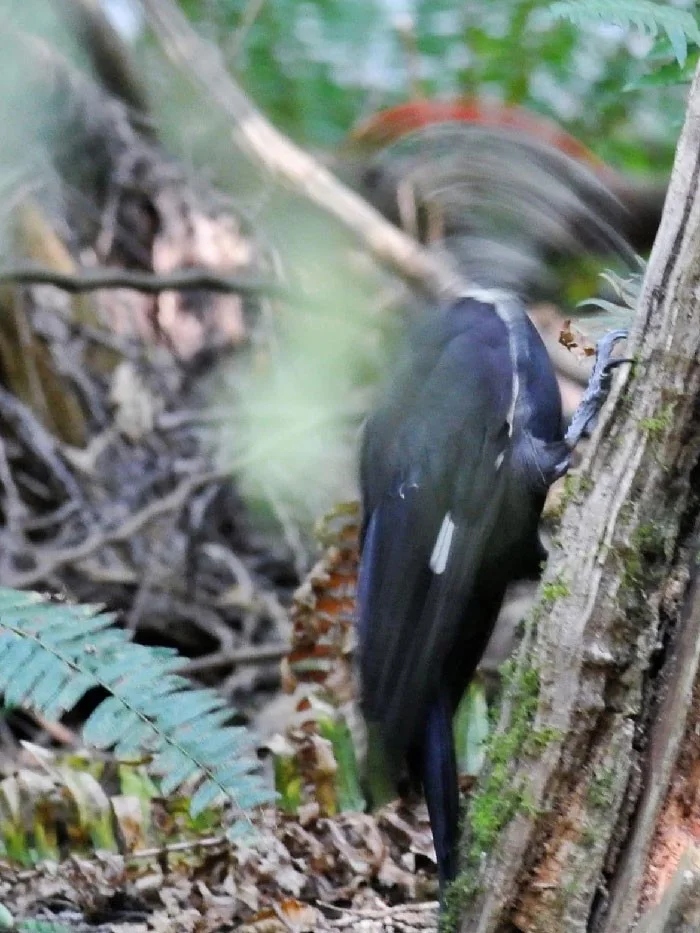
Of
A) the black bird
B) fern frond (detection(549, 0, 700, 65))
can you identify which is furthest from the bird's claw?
fern frond (detection(549, 0, 700, 65))

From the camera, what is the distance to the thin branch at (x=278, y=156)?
8.26 ft

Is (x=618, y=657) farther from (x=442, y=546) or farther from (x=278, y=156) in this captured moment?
(x=278, y=156)

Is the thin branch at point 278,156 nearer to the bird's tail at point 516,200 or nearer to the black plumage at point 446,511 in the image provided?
the bird's tail at point 516,200

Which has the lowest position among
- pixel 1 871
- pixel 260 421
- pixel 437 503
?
pixel 1 871

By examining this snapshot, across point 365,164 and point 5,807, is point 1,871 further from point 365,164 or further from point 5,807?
point 365,164

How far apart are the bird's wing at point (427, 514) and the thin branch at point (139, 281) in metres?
1.07

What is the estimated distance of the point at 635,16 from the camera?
1.42 m

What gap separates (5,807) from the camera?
1.77 meters

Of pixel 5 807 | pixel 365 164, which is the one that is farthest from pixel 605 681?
pixel 365 164

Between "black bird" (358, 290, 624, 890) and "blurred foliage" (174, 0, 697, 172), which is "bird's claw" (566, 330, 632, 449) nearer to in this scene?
"black bird" (358, 290, 624, 890)

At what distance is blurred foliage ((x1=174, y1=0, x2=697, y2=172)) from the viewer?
3.12 m

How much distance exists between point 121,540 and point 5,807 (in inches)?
48.7

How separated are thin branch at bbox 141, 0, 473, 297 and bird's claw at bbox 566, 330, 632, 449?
1.00 meters

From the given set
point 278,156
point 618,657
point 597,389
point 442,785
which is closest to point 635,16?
point 597,389
